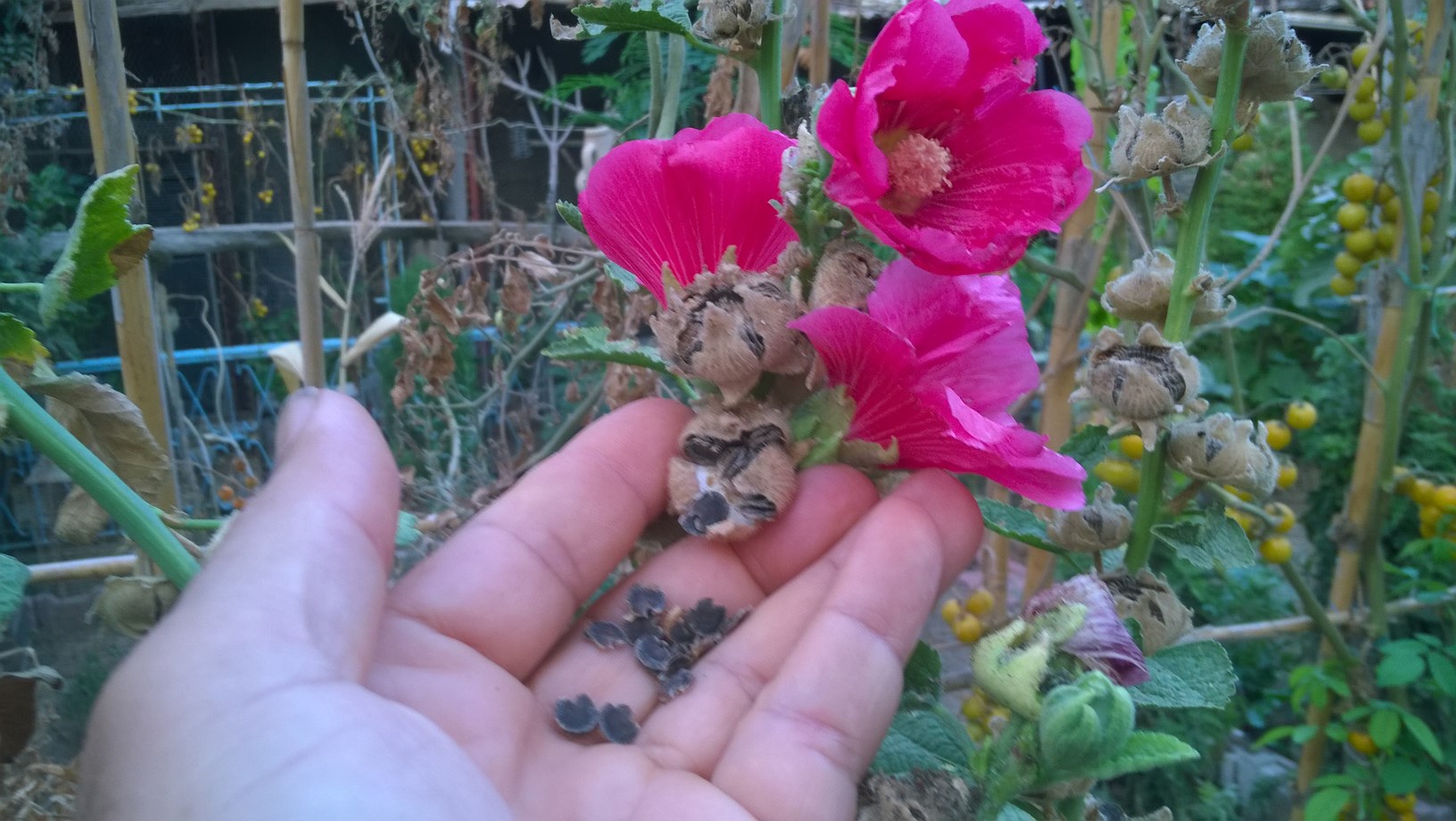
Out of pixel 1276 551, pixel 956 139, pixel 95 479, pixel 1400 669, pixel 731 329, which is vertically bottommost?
pixel 1400 669

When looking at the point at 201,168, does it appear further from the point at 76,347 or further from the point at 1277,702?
the point at 1277,702

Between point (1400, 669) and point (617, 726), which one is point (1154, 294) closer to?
point (617, 726)

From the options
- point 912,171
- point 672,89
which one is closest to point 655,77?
point 672,89

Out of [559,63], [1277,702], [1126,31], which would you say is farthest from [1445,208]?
[559,63]

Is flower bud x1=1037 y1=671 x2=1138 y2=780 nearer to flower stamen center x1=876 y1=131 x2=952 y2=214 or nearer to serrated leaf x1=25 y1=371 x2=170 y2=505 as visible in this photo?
flower stamen center x1=876 y1=131 x2=952 y2=214

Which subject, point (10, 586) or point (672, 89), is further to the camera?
point (672, 89)

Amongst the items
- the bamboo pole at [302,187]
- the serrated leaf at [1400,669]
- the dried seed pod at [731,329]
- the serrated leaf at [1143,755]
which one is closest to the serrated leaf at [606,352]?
the dried seed pod at [731,329]
